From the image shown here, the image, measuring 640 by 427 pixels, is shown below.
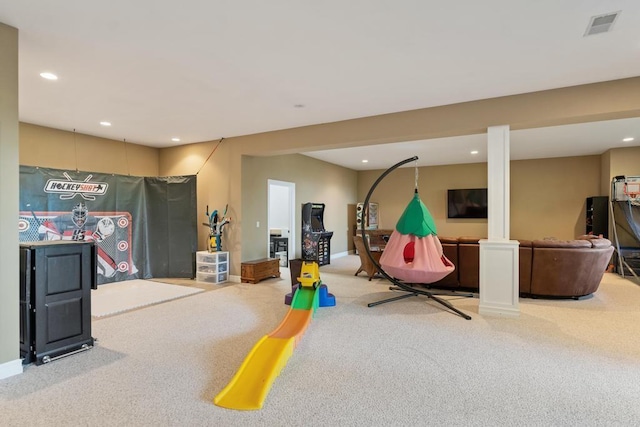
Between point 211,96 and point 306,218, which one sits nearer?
point 211,96

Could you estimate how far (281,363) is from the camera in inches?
109

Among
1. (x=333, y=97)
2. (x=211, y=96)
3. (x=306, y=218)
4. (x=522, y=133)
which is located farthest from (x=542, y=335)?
(x=306, y=218)

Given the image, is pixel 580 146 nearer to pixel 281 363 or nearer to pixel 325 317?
pixel 325 317

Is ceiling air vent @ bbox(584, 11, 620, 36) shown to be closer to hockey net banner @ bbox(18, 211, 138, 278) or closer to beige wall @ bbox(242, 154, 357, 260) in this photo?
beige wall @ bbox(242, 154, 357, 260)

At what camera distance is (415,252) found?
4.66m

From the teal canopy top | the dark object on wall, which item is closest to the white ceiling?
the teal canopy top

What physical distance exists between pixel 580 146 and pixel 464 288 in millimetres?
4783

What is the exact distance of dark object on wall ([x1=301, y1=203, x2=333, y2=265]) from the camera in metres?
Answer: 8.23

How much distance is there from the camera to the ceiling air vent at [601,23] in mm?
2578

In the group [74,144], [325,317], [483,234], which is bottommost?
[325,317]

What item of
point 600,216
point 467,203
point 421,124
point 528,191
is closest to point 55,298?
point 421,124

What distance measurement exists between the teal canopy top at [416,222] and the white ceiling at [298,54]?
4.75 feet

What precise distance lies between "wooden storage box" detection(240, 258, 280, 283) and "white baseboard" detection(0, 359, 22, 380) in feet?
12.4

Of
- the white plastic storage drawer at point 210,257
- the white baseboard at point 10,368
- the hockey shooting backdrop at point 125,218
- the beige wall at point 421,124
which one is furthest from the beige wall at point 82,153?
the white baseboard at point 10,368
